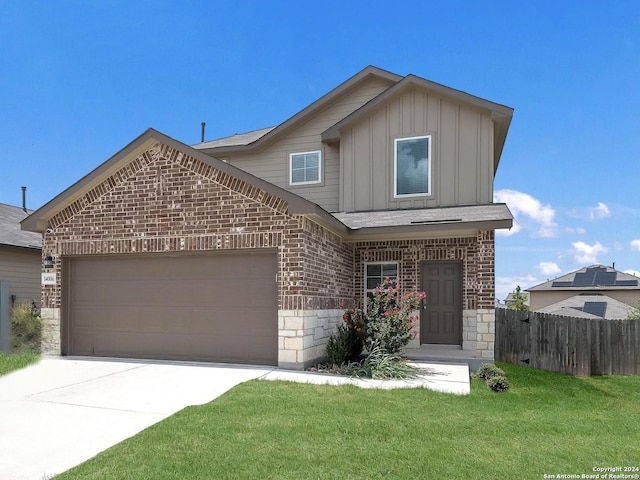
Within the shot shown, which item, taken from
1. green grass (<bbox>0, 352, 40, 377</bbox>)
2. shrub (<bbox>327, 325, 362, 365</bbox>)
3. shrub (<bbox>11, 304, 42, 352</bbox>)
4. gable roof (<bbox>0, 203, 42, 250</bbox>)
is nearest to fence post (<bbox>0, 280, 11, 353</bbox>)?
shrub (<bbox>11, 304, 42, 352</bbox>)

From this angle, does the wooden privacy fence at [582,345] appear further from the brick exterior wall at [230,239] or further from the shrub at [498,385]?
the shrub at [498,385]

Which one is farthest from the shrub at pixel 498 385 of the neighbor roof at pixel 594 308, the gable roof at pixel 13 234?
the neighbor roof at pixel 594 308

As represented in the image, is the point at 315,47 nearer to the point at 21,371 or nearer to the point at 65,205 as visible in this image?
the point at 65,205

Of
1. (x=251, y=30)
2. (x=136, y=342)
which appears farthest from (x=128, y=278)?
(x=251, y=30)

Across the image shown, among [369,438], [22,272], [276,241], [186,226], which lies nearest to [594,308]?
[276,241]

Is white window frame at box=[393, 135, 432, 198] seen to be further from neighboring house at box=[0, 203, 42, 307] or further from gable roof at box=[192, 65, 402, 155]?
neighboring house at box=[0, 203, 42, 307]

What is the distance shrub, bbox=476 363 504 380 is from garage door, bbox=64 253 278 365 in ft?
13.7

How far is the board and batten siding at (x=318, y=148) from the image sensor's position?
13047 mm

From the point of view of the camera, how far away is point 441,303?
434 inches

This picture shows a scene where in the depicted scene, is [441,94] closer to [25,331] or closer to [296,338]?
[296,338]

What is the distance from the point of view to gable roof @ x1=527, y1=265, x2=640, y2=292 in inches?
1252

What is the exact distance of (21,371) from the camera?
8.53 m

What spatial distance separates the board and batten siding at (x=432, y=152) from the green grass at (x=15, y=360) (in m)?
8.58

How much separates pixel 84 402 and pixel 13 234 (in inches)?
447
